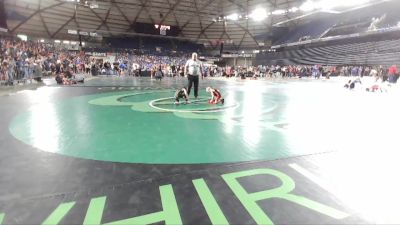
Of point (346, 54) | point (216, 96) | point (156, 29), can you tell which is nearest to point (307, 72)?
point (346, 54)

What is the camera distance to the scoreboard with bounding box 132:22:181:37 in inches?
1677

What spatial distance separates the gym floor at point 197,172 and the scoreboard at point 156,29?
1567 inches

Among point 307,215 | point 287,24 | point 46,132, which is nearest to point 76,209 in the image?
point 307,215

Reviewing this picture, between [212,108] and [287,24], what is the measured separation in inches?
1636

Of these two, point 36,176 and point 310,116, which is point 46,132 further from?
point 310,116

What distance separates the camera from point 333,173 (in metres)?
2.93

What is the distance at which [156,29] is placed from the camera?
44.8 m

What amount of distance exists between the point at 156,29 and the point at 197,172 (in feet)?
148

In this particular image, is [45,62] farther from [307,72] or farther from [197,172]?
[307,72]

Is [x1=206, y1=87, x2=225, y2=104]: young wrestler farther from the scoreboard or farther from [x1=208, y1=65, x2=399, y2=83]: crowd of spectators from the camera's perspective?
the scoreboard

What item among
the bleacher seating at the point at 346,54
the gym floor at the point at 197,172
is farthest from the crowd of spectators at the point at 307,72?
the gym floor at the point at 197,172

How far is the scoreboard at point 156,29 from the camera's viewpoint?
4259 centimetres

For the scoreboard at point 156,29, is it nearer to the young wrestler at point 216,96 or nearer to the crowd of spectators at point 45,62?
the crowd of spectators at point 45,62

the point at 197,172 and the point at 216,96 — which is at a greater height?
the point at 216,96
